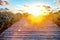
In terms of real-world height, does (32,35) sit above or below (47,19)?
below

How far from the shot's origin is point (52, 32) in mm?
2535

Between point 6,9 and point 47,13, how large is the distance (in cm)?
66

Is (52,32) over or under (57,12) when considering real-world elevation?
under

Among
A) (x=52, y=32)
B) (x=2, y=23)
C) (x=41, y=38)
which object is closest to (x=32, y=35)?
(x=41, y=38)

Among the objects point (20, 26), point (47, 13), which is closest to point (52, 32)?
point (47, 13)

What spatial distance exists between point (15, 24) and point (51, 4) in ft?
2.15

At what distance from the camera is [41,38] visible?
98.2 inches

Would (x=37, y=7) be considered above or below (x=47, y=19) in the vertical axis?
above

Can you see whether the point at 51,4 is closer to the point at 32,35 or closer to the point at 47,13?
the point at 47,13

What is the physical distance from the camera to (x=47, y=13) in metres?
2.59

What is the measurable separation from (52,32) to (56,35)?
8 centimetres

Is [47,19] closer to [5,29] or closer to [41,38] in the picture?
[41,38]

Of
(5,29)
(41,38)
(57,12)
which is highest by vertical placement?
(57,12)

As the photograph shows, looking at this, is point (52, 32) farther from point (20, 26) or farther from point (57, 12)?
point (20, 26)
